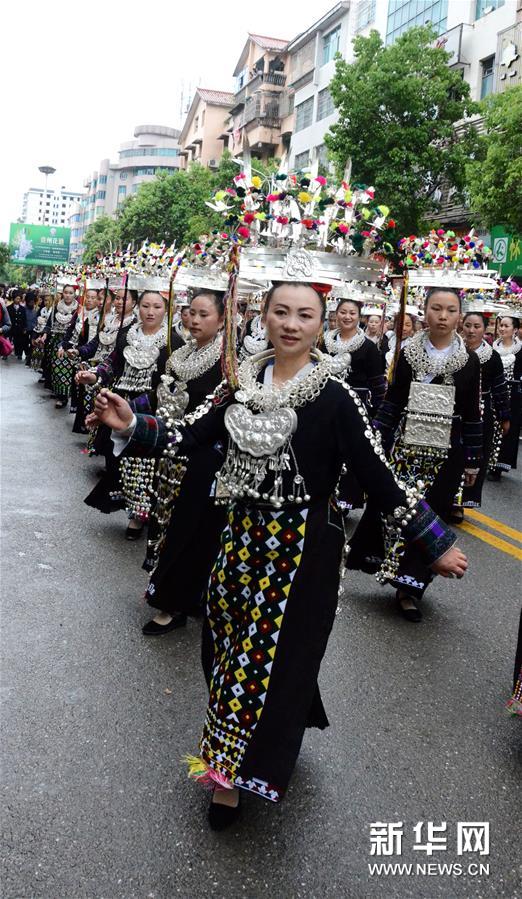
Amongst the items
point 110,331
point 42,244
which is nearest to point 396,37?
point 110,331

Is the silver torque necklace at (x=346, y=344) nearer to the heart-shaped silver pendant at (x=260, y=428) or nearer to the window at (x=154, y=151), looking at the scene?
the heart-shaped silver pendant at (x=260, y=428)

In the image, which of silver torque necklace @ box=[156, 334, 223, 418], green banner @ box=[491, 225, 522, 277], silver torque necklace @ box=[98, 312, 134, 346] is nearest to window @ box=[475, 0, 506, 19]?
green banner @ box=[491, 225, 522, 277]

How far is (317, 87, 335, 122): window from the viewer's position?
41875 mm

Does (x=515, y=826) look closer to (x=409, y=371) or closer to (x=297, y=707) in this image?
(x=297, y=707)

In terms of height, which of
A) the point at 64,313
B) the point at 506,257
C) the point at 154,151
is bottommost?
the point at 64,313

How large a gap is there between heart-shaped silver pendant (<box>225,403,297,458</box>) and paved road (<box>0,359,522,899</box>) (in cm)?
131

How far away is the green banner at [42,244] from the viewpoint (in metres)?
68.9

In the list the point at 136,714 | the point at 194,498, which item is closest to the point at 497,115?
the point at 194,498

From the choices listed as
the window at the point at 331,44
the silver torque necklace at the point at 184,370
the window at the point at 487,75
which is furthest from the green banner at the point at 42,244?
the silver torque necklace at the point at 184,370

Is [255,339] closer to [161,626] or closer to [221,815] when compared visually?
[161,626]

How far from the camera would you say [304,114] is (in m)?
45.6

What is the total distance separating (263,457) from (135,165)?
A: 11792cm

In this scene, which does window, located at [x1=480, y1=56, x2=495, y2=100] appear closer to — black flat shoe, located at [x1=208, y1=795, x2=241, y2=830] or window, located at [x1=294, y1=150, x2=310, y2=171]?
window, located at [x1=294, y1=150, x2=310, y2=171]

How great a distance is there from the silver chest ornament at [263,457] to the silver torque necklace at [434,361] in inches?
100
